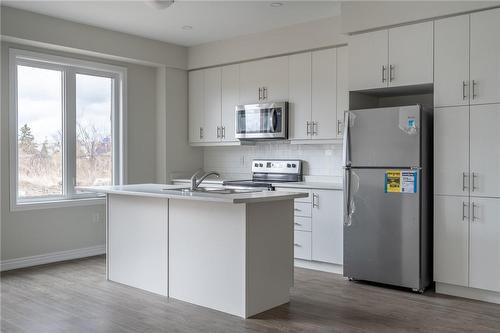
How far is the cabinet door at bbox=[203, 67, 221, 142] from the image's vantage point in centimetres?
633

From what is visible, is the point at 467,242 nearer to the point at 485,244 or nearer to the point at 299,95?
the point at 485,244

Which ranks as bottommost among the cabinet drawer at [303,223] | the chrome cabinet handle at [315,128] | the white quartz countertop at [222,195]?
the cabinet drawer at [303,223]

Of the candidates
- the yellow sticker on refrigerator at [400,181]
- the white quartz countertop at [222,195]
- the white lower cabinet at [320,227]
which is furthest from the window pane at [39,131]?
the yellow sticker on refrigerator at [400,181]

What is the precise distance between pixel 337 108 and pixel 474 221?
1.89 metres

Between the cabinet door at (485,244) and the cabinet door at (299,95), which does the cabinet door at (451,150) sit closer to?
the cabinet door at (485,244)

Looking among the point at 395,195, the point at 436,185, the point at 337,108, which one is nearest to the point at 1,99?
the point at 337,108

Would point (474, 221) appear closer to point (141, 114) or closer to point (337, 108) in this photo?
point (337, 108)

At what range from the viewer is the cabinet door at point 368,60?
14.5 ft

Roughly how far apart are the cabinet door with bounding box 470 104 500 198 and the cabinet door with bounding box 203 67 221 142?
3.31 meters

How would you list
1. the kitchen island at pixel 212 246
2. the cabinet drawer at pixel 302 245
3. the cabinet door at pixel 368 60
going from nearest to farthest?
the kitchen island at pixel 212 246
the cabinet door at pixel 368 60
the cabinet drawer at pixel 302 245

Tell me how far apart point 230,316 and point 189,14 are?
316 cm

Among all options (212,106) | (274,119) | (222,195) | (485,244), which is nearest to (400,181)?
(485,244)

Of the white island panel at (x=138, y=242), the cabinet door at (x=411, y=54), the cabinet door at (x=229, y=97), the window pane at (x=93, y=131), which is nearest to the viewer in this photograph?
the white island panel at (x=138, y=242)

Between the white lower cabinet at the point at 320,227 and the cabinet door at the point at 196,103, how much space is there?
2.12m
